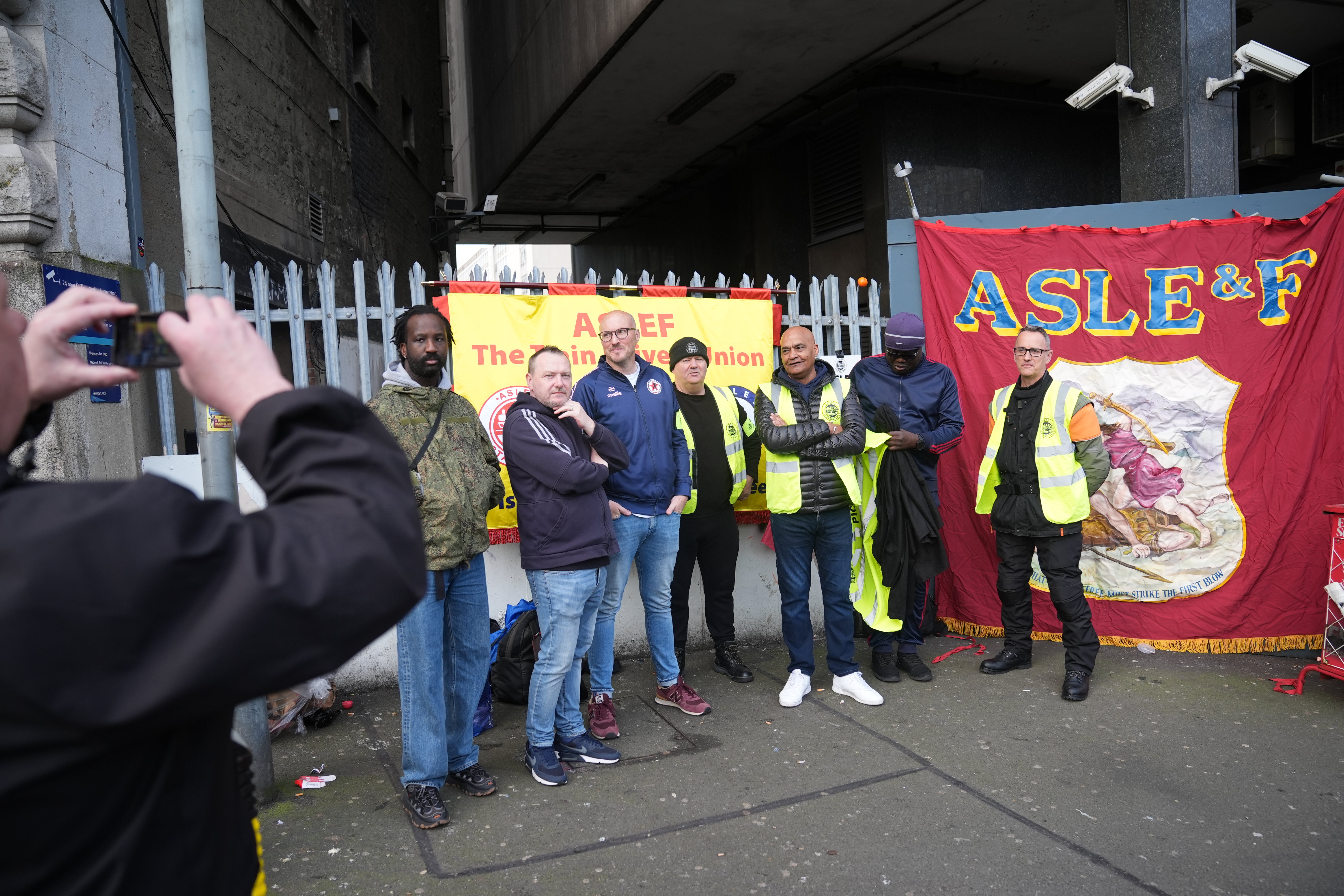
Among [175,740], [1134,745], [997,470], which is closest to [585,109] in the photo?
[997,470]

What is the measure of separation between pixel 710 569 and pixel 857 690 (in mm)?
1102

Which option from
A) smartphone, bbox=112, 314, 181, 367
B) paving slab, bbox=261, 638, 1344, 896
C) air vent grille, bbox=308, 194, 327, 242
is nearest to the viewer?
smartphone, bbox=112, 314, 181, 367

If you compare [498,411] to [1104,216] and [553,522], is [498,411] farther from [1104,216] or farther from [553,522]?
[1104,216]

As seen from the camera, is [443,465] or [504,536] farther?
[504,536]

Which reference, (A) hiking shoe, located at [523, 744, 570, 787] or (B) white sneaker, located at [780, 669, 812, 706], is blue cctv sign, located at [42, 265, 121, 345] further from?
(B) white sneaker, located at [780, 669, 812, 706]

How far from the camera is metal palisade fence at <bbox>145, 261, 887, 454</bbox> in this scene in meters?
4.85

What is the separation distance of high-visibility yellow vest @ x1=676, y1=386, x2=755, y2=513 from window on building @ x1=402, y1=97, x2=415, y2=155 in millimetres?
13044

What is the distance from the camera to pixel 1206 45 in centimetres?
588

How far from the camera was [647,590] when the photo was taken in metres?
4.75

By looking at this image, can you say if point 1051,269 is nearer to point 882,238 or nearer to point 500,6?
point 882,238

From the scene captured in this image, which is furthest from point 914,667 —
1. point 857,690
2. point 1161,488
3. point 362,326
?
point 362,326

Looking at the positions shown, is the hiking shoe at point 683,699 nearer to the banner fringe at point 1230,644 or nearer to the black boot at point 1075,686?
the black boot at point 1075,686

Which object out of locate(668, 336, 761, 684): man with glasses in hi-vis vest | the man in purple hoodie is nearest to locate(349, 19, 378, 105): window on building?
locate(668, 336, 761, 684): man with glasses in hi-vis vest

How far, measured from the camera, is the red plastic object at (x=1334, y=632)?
4695 millimetres
